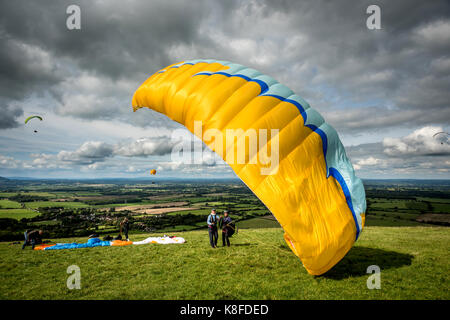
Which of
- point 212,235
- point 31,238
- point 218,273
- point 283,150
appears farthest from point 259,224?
point 283,150

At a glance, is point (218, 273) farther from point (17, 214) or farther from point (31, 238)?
point (17, 214)

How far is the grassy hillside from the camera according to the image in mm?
5535

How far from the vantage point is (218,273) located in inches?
264

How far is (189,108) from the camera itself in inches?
243

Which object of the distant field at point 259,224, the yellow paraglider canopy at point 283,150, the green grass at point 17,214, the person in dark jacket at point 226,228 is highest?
the yellow paraglider canopy at point 283,150

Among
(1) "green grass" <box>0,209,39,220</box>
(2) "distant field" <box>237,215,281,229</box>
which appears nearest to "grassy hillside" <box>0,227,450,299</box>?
(2) "distant field" <box>237,215,281,229</box>

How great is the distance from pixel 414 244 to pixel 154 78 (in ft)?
44.7

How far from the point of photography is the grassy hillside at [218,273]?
5535mm

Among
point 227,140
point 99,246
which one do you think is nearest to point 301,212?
point 227,140

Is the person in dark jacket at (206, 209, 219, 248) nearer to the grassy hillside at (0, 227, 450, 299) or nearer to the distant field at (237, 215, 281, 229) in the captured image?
the grassy hillside at (0, 227, 450, 299)

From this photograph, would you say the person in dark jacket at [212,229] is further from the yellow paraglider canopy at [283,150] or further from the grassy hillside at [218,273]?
the yellow paraglider canopy at [283,150]

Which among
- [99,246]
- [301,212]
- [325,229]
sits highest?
[301,212]

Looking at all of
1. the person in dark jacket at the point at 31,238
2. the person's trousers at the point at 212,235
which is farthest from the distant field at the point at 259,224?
the person in dark jacket at the point at 31,238
